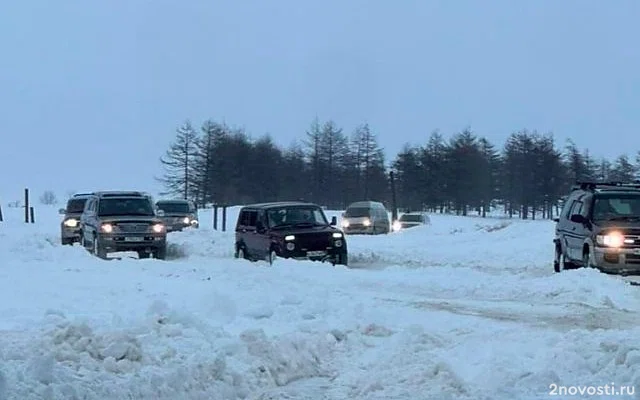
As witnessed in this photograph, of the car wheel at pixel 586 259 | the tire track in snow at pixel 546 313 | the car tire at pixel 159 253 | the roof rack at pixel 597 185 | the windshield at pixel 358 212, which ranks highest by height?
the roof rack at pixel 597 185

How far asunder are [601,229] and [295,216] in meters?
7.85

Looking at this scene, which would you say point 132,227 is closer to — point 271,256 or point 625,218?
point 271,256

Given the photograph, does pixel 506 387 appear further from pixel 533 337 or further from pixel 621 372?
pixel 533 337

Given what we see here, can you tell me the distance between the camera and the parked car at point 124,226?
24344 millimetres

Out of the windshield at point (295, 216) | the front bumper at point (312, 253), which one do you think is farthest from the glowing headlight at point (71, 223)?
the front bumper at point (312, 253)

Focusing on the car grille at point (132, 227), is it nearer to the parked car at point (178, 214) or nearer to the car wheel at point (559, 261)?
the car wheel at point (559, 261)

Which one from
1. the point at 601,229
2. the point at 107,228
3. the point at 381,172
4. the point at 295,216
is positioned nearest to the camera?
the point at 601,229

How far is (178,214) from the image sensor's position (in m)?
38.0

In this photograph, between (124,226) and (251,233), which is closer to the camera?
(251,233)

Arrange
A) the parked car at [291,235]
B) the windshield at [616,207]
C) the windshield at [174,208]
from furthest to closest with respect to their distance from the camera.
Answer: the windshield at [174,208], the parked car at [291,235], the windshield at [616,207]

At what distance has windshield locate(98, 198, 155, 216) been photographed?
2516cm

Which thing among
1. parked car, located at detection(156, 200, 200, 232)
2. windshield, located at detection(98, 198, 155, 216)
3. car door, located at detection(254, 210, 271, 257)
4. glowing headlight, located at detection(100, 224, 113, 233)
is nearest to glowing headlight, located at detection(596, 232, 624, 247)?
car door, located at detection(254, 210, 271, 257)

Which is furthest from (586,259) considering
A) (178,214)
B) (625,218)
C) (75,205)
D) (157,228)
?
(178,214)

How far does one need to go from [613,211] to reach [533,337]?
920 cm
